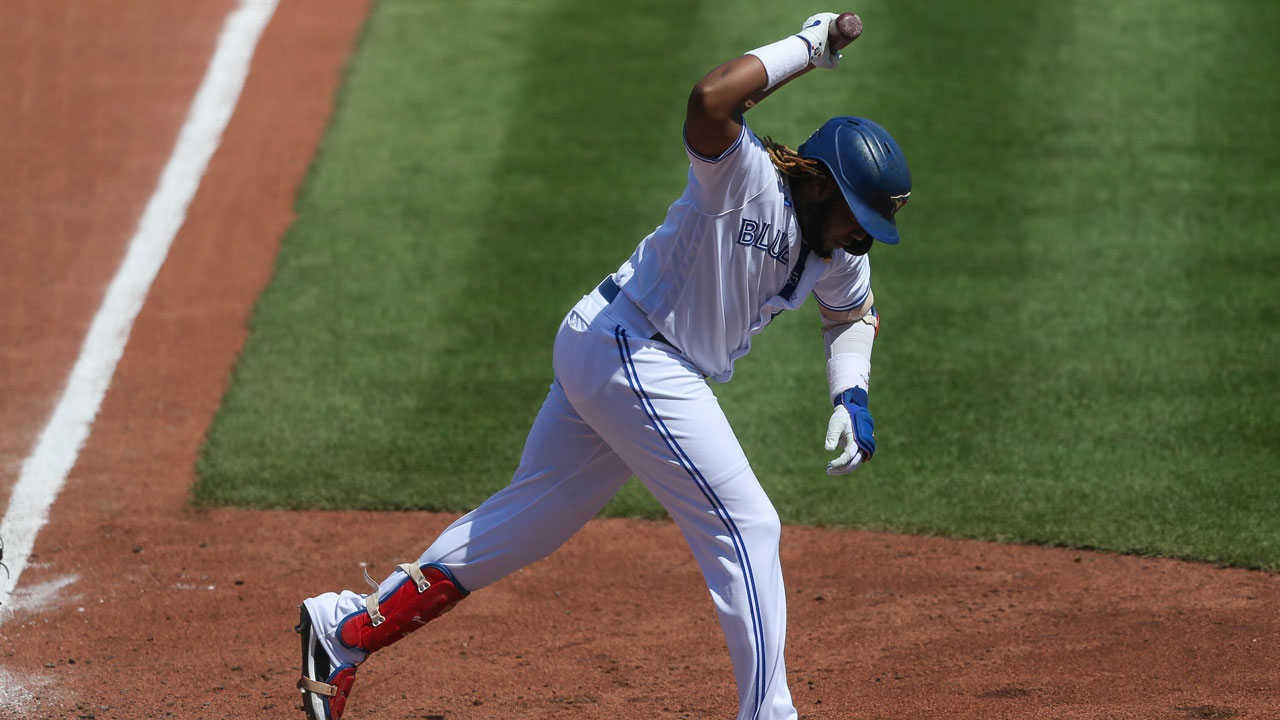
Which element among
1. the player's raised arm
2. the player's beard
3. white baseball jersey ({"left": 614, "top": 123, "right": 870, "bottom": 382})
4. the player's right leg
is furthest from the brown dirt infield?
the player's raised arm

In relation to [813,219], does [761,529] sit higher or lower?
lower

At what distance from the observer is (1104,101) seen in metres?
9.49

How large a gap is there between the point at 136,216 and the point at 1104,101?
6576mm

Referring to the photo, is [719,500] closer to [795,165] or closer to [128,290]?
[795,165]

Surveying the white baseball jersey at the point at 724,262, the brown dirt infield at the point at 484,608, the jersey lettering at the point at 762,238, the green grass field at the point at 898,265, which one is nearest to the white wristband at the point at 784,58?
the white baseball jersey at the point at 724,262

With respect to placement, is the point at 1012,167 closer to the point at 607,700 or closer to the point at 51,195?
the point at 607,700

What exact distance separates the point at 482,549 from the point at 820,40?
180 cm

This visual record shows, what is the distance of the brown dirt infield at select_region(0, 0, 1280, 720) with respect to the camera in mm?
4605

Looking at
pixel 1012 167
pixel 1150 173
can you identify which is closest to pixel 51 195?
pixel 1012 167

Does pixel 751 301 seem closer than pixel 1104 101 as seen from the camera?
Yes

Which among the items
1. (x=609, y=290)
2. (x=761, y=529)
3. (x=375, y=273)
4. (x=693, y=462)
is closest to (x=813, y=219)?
(x=609, y=290)

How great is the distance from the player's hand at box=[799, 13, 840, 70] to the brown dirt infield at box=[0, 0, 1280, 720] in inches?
82.8

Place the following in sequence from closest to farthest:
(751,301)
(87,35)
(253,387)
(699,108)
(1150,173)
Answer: (699,108) → (751,301) → (253,387) → (1150,173) → (87,35)

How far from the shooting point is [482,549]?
415 centimetres
